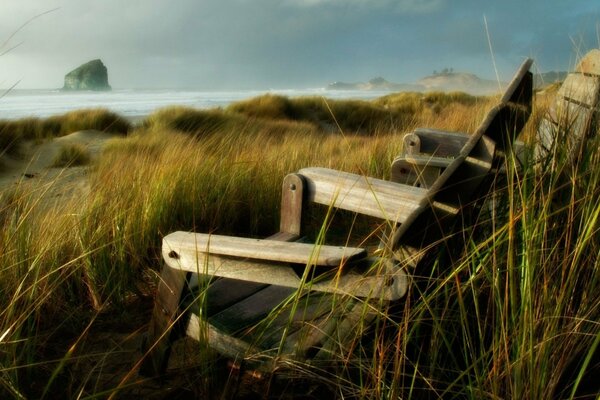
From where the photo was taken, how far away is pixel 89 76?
6350 cm

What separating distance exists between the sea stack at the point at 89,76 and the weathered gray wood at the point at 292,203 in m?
66.8

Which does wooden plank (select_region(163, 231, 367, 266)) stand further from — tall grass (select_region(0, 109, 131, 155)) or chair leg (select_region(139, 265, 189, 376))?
tall grass (select_region(0, 109, 131, 155))

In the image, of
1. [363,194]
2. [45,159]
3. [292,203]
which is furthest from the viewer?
[45,159]

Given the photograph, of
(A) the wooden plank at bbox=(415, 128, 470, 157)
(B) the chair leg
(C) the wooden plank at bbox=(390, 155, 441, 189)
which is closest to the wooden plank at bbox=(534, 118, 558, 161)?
(C) the wooden plank at bbox=(390, 155, 441, 189)

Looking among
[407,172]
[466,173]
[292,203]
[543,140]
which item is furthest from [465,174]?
[407,172]

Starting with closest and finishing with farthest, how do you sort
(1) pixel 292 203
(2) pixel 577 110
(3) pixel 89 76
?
(2) pixel 577 110, (1) pixel 292 203, (3) pixel 89 76

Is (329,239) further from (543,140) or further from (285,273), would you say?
(285,273)

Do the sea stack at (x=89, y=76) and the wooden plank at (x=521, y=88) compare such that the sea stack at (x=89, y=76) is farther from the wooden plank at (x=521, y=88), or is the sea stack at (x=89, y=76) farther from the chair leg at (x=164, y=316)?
the wooden plank at (x=521, y=88)

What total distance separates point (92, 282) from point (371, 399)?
1781 millimetres

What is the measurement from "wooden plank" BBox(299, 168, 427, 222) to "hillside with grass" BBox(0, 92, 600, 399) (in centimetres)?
13

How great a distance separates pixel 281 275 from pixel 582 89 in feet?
5.69

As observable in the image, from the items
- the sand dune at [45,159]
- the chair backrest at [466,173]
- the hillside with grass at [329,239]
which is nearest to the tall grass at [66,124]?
the sand dune at [45,159]

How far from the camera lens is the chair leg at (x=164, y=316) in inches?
75.0

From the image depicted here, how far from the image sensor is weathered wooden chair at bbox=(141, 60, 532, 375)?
1.44 meters
